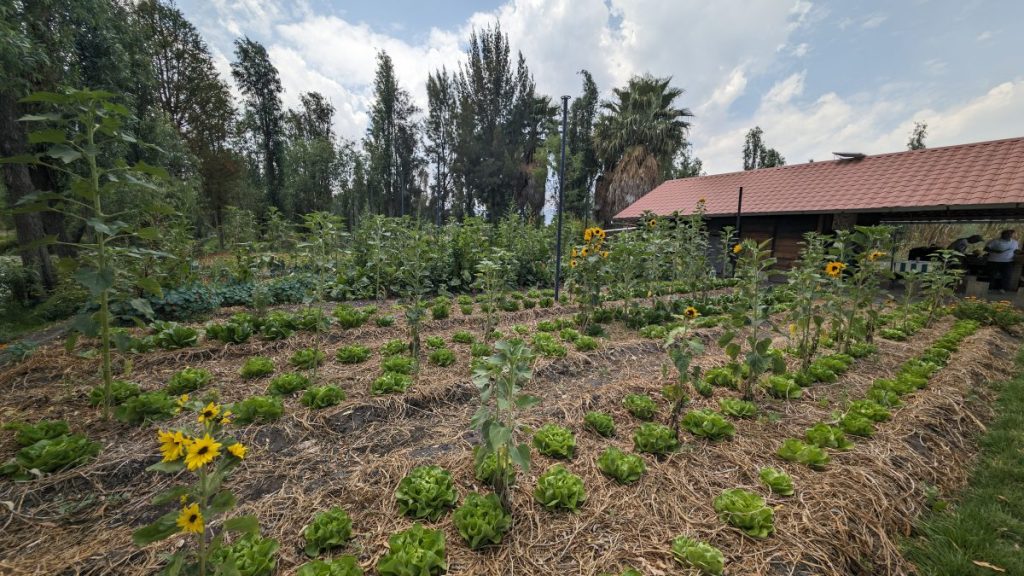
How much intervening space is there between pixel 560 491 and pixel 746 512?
856 millimetres

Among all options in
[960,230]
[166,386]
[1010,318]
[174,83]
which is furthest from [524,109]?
[166,386]

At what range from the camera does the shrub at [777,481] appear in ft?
6.07

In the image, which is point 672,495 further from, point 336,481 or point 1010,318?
point 1010,318

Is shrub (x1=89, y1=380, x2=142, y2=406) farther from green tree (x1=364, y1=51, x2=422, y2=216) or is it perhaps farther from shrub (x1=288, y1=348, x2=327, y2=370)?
green tree (x1=364, y1=51, x2=422, y2=216)

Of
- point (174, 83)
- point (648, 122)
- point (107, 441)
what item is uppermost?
point (174, 83)

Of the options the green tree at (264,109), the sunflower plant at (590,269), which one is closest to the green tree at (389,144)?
the green tree at (264,109)

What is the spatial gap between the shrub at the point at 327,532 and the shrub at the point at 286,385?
149cm

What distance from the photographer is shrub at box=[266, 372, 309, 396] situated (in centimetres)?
275

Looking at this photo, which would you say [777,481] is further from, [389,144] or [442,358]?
[389,144]

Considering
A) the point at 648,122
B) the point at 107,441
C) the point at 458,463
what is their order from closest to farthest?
the point at 458,463
the point at 107,441
the point at 648,122

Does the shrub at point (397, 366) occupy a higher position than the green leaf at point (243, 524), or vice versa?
the green leaf at point (243, 524)

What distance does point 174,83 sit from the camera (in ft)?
53.6

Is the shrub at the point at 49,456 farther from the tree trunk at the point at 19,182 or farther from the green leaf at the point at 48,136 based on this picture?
the tree trunk at the point at 19,182

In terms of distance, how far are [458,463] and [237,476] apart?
120 centimetres
